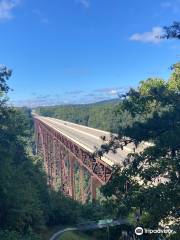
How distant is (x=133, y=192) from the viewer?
14.2 metres

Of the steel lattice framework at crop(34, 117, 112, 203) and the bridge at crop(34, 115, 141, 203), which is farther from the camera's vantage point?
the steel lattice framework at crop(34, 117, 112, 203)

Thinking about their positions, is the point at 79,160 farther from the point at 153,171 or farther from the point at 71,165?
the point at 153,171

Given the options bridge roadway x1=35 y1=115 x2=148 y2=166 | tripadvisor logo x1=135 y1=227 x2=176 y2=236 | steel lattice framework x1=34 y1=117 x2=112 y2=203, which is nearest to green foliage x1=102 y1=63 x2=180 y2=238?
tripadvisor logo x1=135 y1=227 x2=176 y2=236

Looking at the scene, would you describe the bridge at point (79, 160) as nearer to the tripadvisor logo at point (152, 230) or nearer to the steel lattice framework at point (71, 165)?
the steel lattice framework at point (71, 165)

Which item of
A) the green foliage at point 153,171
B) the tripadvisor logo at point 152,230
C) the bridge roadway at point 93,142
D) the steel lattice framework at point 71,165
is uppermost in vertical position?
the green foliage at point 153,171

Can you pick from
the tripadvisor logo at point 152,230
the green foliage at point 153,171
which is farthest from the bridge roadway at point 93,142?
the tripadvisor logo at point 152,230

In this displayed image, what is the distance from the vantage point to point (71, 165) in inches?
2522

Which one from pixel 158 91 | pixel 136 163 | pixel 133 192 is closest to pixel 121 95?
pixel 158 91

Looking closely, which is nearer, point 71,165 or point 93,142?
point 71,165

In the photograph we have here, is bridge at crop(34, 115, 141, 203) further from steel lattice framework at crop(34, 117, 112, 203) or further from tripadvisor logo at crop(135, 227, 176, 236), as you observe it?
tripadvisor logo at crop(135, 227, 176, 236)

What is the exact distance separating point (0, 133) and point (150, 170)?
19.3 m

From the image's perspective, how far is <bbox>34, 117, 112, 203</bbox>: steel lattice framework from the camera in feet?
137

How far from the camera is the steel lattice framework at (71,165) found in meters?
41.6

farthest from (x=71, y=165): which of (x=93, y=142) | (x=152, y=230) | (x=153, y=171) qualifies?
(x=153, y=171)
